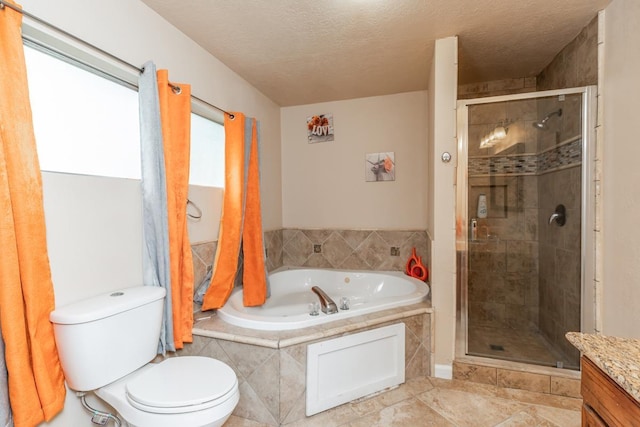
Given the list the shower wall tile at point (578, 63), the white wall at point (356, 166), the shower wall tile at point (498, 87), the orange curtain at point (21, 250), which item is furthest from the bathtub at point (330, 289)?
the shower wall tile at point (498, 87)

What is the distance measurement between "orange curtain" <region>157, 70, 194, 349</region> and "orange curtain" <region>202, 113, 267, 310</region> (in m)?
0.27

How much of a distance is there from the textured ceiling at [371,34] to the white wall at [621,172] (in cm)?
28

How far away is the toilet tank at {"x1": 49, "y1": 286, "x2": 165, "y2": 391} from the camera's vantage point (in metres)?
1.15

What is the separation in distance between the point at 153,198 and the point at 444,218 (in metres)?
1.81

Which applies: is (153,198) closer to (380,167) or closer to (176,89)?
(176,89)

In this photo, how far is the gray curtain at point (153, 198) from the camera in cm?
153

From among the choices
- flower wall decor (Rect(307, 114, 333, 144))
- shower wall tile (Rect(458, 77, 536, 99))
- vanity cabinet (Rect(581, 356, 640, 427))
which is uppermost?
shower wall tile (Rect(458, 77, 536, 99))

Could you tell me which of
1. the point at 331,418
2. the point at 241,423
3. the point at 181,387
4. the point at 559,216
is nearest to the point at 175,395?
the point at 181,387

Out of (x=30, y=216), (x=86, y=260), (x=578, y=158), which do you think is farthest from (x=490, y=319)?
(x=30, y=216)

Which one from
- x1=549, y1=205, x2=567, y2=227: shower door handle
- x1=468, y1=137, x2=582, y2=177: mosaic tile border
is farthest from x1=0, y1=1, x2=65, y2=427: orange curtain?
x1=549, y1=205, x2=567, y2=227: shower door handle

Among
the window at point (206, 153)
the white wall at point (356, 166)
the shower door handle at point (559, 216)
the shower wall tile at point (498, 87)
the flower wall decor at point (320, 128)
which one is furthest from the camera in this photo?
the flower wall decor at point (320, 128)

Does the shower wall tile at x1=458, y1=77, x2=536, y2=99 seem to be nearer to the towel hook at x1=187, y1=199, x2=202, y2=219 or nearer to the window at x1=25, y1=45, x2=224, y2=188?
the towel hook at x1=187, y1=199, x2=202, y2=219

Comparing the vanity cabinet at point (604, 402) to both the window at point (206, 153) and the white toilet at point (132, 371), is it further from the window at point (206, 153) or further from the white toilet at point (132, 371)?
the window at point (206, 153)

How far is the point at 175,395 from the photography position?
116cm
